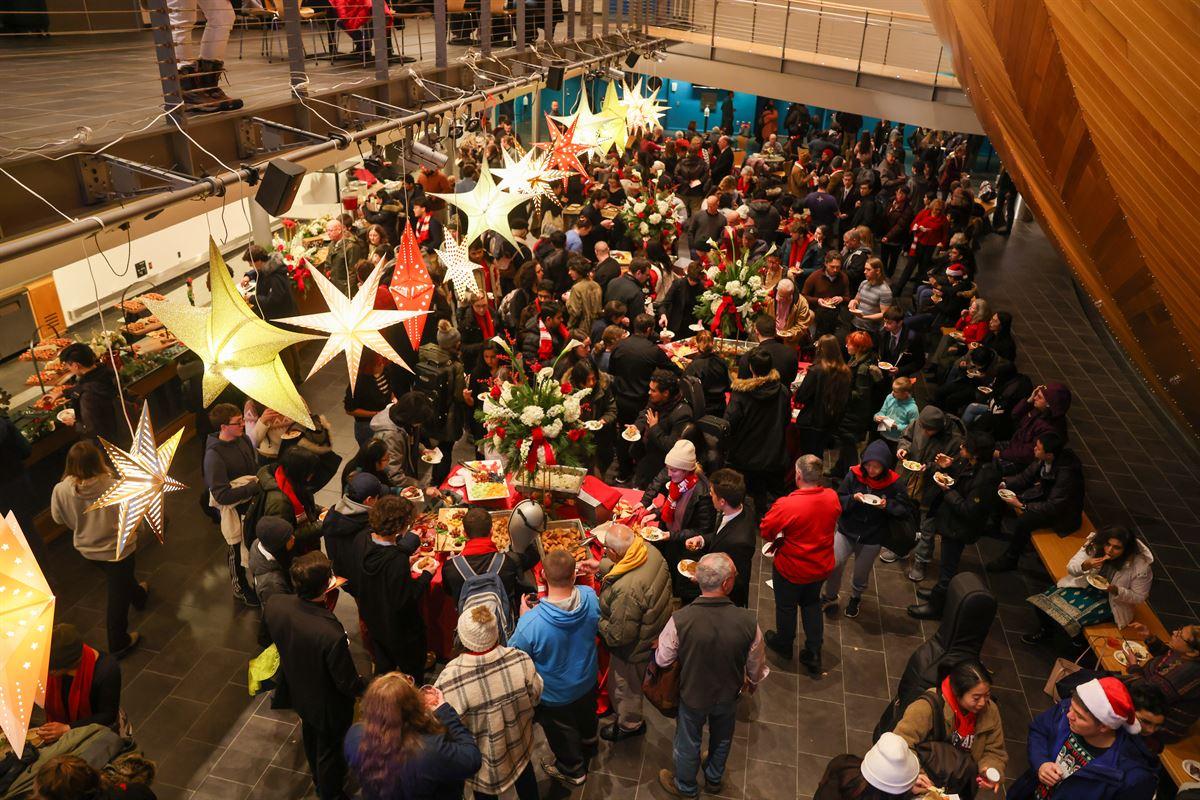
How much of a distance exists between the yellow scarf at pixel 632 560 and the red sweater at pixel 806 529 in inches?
42.2

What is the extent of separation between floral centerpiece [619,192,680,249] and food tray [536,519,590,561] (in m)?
5.81

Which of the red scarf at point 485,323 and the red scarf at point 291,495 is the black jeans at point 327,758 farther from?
the red scarf at point 485,323

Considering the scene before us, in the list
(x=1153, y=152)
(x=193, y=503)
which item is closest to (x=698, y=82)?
(x=193, y=503)

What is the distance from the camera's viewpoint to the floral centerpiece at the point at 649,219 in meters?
10.6

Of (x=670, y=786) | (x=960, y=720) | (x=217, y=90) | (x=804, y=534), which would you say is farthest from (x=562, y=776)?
(x=217, y=90)

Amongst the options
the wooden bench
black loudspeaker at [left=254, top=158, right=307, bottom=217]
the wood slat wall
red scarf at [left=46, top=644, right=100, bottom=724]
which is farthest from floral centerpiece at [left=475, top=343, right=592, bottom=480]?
the wooden bench

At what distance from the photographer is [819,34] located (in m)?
17.5

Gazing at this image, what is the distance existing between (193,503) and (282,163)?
389 cm

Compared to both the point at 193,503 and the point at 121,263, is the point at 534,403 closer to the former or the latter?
the point at 193,503

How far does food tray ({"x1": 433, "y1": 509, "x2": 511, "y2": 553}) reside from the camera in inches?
204

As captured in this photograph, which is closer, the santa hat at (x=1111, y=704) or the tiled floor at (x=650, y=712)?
the santa hat at (x=1111, y=704)

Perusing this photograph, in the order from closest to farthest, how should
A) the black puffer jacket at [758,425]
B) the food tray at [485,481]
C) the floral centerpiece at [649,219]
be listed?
→ the food tray at [485,481] < the black puffer jacket at [758,425] < the floral centerpiece at [649,219]

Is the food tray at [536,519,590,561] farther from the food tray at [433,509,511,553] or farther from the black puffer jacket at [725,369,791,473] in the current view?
the black puffer jacket at [725,369,791,473]

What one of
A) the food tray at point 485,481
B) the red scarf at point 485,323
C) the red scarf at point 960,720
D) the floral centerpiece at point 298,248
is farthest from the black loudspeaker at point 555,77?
the red scarf at point 960,720
